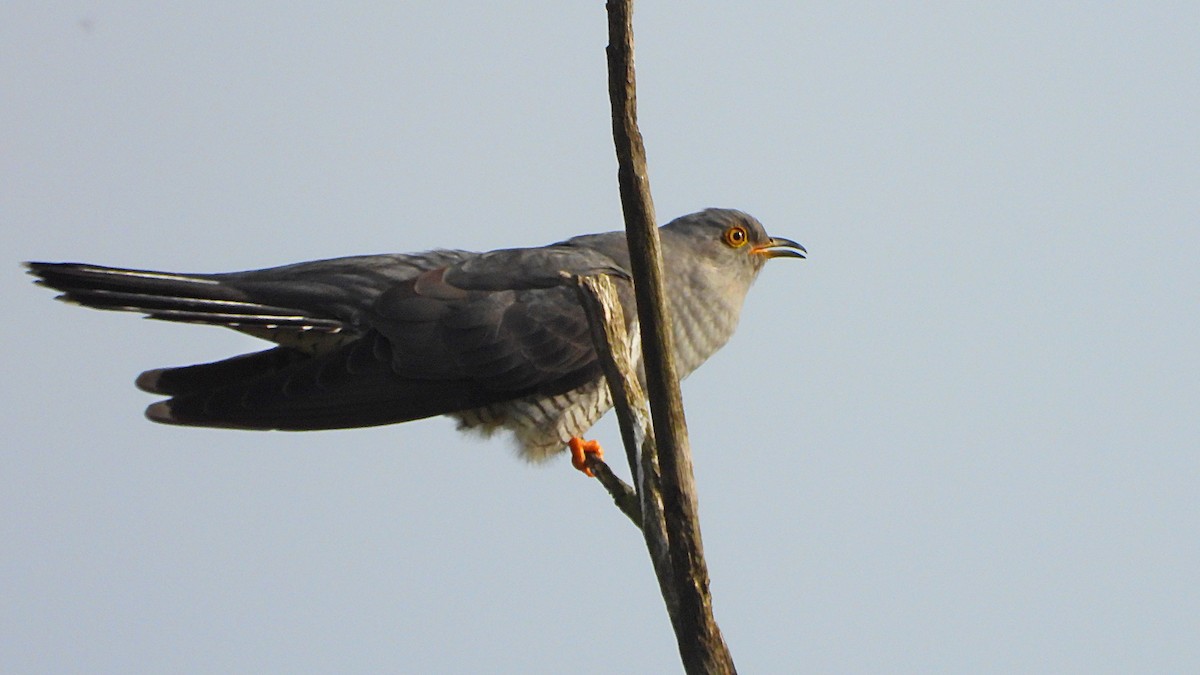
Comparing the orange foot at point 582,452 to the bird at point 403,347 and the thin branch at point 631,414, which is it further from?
the thin branch at point 631,414

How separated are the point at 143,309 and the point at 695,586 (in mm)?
2762

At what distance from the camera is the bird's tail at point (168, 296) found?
15.1ft

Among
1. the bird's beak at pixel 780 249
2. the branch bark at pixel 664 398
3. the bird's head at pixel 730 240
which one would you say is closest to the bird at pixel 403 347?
the bird's head at pixel 730 240

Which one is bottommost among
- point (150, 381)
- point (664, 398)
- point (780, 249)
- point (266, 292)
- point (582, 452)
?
point (664, 398)

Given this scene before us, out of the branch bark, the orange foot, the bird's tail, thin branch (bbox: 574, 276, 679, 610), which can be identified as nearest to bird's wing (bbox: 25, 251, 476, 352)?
the bird's tail

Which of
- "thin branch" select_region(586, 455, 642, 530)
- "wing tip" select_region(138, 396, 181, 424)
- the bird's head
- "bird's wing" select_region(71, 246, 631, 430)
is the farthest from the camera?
the bird's head

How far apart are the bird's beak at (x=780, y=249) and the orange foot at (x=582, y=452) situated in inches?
59.3

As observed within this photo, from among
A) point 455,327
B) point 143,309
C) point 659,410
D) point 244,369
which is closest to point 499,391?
point 455,327

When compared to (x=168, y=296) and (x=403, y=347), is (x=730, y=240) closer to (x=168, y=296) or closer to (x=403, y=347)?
(x=403, y=347)

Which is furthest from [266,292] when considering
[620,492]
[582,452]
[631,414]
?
[631,414]

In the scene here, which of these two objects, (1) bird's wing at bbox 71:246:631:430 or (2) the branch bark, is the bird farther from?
(2) the branch bark

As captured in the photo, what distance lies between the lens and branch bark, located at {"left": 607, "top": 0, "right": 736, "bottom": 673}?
2748 millimetres

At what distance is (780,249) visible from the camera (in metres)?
6.21

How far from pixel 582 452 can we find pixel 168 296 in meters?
1.66
